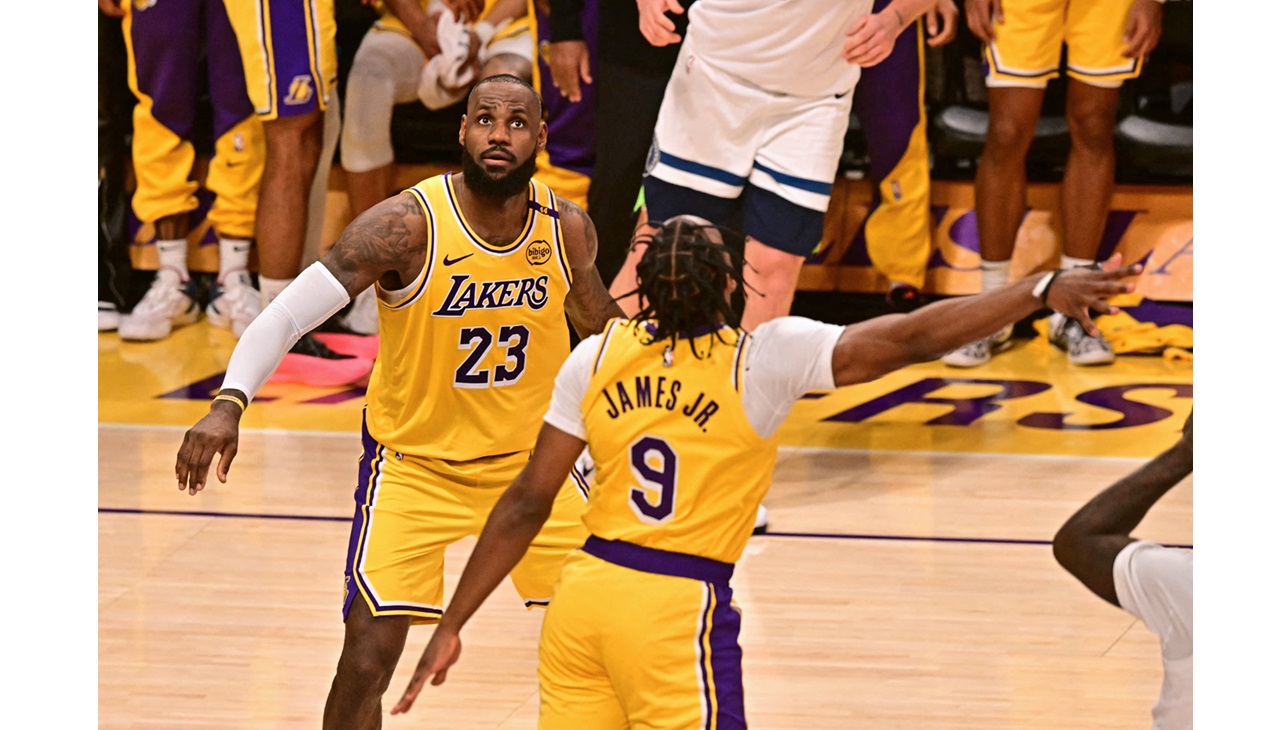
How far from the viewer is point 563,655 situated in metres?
3.29

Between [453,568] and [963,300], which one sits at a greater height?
[963,300]

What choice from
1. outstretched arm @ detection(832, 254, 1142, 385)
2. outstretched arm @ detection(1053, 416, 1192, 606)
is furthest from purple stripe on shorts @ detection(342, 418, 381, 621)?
outstretched arm @ detection(1053, 416, 1192, 606)

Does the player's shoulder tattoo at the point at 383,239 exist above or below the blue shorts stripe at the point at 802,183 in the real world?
above

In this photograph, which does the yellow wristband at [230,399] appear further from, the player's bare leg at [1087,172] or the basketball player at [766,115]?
the player's bare leg at [1087,172]

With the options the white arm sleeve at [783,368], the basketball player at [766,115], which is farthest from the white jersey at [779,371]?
the basketball player at [766,115]

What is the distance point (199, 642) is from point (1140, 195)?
5279 mm

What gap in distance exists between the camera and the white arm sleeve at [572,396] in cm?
336

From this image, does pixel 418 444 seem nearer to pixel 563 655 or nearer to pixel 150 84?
pixel 563 655

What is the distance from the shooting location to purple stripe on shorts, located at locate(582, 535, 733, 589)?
10.8ft

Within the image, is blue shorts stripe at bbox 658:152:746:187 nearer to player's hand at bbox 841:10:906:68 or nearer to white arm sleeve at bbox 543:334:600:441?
player's hand at bbox 841:10:906:68

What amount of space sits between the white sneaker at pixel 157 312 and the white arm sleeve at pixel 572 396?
5975 millimetres

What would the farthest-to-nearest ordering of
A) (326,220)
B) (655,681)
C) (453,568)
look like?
(326,220) → (453,568) → (655,681)

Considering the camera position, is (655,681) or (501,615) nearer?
(655,681)
